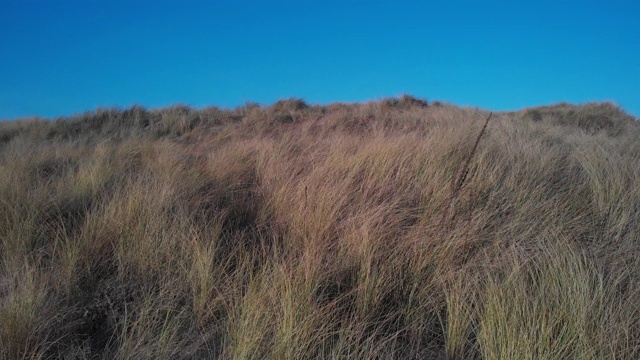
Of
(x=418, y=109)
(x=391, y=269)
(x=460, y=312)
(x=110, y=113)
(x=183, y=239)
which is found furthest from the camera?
(x=110, y=113)

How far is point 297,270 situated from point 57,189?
2.86 metres

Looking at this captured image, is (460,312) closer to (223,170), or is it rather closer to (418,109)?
(223,170)

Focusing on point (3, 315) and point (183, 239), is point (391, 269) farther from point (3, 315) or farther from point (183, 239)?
point (3, 315)

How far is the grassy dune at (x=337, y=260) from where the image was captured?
1735 millimetres

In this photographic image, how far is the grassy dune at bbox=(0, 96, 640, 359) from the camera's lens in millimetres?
1735

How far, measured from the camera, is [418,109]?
35.5 ft

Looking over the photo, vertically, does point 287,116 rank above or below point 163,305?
above

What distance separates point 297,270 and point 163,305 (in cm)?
69

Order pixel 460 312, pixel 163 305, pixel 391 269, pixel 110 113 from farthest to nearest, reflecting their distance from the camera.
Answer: pixel 110 113 → pixel 391 269 → pixel 163 305 → pixel 460 312

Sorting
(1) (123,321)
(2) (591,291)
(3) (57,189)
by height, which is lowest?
(1) (123,321)

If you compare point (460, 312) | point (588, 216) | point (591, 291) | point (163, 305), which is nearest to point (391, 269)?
point (460, 312)

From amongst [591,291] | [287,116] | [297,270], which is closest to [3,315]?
[297,270]

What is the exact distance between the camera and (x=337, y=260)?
7.63 feet

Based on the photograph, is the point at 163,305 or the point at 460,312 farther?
the point at 163,305
